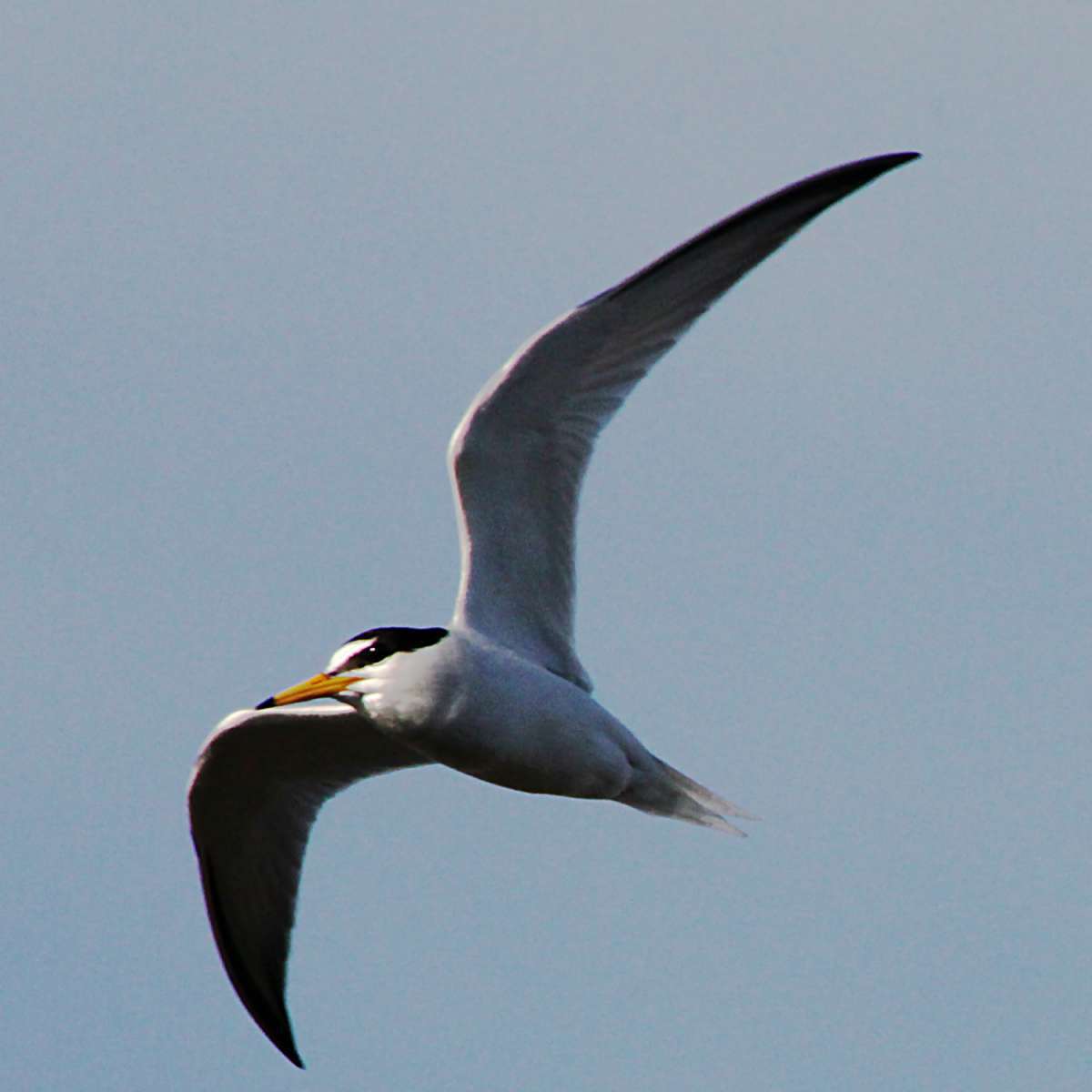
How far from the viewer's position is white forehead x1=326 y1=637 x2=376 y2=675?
9703 mm

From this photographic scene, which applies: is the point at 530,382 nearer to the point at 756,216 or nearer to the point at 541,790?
the point at 756,216

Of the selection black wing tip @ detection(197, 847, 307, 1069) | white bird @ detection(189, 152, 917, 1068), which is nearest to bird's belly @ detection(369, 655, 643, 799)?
white bird @ detection(189, 152, 917, 1068)

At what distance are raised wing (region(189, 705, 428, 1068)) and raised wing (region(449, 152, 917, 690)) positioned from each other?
1.35m

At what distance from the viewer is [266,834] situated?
11.6 meters

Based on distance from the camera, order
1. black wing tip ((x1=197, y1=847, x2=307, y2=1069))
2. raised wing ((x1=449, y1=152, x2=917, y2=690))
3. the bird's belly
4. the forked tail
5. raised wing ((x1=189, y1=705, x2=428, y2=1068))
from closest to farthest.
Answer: the bird's belly
raised wing ((x1=449, y1=152, x2=917, y2=690))
the forked tail
raised wing ((x1=189, y1=705, x2=428, y2=1068))
black wing tip ((x1=197, y1=847, x2=307, y2=1069))

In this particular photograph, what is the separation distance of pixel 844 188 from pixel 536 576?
2.40 meters

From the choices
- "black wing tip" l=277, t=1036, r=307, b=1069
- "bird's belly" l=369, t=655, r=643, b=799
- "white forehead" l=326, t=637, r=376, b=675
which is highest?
"white forehead" l=326, t=637, r=376, b=675

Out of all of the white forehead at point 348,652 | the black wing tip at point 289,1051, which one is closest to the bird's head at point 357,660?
the white forehead at point 348,652

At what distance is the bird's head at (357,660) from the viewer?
379 inches

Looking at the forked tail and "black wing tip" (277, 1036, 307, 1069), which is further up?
the forked tail

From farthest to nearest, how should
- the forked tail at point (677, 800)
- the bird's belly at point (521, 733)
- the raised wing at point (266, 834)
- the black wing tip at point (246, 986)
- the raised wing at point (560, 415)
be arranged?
the black wing tip at point (246, 986) → the raised wing at point (266, 834) → the forked tail at point (677, 800) → the raised wing at point (560, 415) → the bird's belly at point (521, 733)

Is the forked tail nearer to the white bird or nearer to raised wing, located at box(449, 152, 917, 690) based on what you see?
the white bird

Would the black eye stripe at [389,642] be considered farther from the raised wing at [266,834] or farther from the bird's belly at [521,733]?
the raised wing at [266,834]

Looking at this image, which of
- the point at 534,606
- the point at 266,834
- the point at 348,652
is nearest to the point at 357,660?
the point at 348,652
